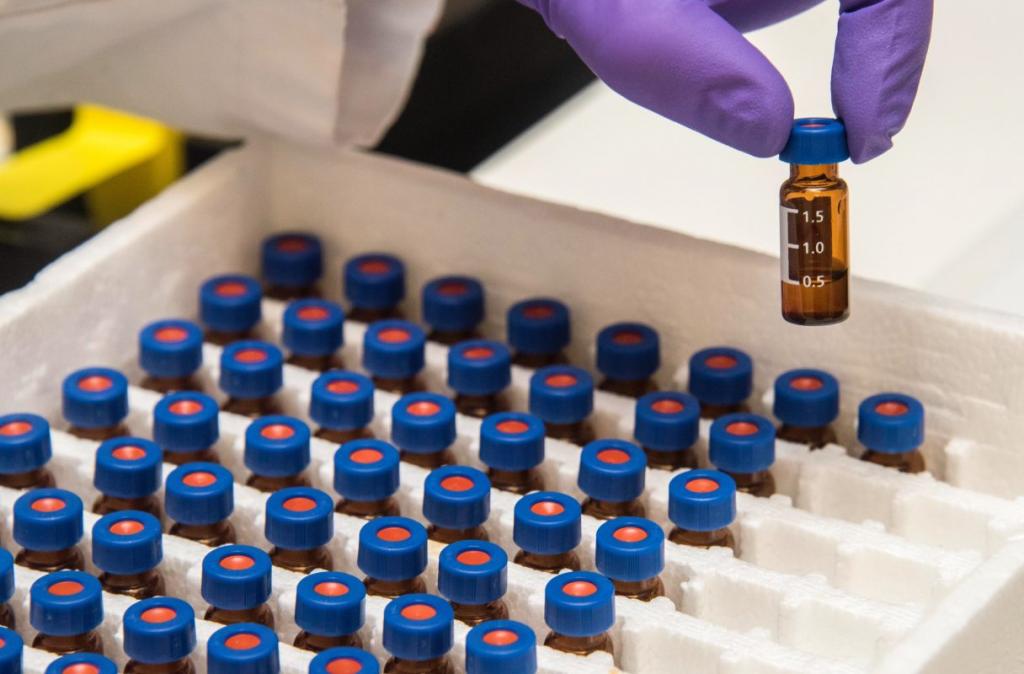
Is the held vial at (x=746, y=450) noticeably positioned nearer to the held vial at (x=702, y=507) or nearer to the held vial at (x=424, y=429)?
the held vial at (x=702, y=507)

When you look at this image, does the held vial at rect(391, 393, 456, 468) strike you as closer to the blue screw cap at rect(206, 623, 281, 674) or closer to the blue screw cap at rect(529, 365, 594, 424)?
the blue screw cap at rect(529, 365, 594, 424)

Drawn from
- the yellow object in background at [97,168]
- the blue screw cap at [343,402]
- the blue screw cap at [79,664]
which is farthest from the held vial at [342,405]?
the yellow object in background at [97,168]

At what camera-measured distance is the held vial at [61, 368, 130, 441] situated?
98 centimetres

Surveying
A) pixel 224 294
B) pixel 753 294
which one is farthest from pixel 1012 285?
pixel 224 294

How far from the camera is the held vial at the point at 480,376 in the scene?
101cm

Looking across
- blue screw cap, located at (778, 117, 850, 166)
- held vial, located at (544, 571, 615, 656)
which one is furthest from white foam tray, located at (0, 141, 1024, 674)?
blue screw cap, located at (778, 117, 850, 166)

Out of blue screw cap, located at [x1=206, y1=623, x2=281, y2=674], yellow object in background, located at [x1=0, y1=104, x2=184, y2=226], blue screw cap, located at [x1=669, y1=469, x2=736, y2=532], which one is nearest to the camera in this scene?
blue screw cap, located at [x1=206, y1=623, x2=281, y2=674]

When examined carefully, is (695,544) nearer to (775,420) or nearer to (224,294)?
(775,420)

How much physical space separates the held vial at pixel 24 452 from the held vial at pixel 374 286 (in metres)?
0.20

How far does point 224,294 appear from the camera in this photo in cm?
108

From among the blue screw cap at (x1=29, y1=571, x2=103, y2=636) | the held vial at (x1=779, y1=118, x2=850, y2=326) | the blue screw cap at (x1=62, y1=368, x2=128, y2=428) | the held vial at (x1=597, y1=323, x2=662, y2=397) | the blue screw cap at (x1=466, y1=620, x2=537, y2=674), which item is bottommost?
the blue screw cap at (x1=29, y1=571, x2=103, y2=636)

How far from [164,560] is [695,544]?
24 cm

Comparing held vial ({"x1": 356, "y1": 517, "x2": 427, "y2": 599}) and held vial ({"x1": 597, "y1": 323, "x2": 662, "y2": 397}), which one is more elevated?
held vial ({"x1": 597, "y1": 323, "x2": 662, "y2": 397})

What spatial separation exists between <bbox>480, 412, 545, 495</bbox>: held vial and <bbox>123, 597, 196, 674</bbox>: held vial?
0.58 ft
